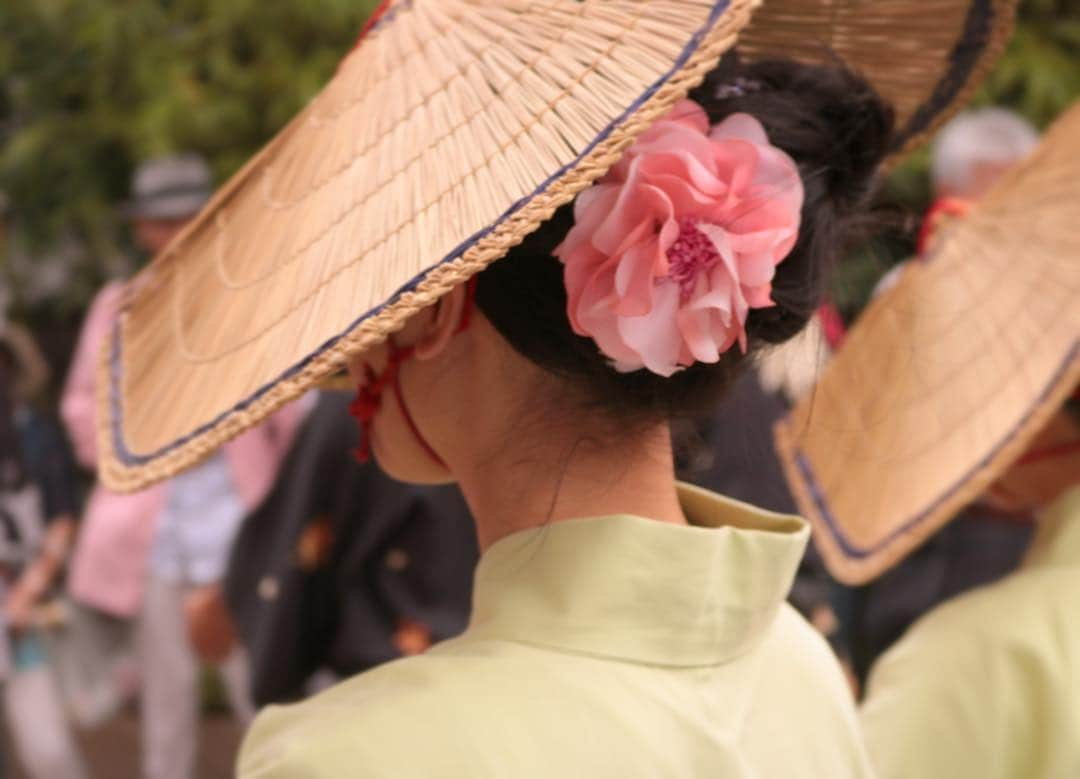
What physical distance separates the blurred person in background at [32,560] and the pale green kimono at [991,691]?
307 centimetres

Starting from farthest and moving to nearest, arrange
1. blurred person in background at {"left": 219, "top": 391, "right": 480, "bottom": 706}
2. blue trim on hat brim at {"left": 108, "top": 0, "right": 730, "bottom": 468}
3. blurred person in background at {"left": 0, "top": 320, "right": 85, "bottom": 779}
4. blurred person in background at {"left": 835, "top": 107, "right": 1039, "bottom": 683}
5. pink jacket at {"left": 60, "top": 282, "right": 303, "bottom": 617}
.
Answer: blurred person in background at {"left": 0, "top": 320, "right": 85, "bottom": 779}
pink jacket at {"left": 60, "top": 282, "right": 303, "bottom": 617}
blurred person in background at {"left": 835, "top": 107, "right": 1039, "bottom": 683}
blurred person in background at {"left": 219, "top": 391, "right": 480, "bottom": 706}
blue trim on hat brim at {"left": 108, "top": 0, "right": 730, "bottom": 468}

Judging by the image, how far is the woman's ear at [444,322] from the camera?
57.1 inches

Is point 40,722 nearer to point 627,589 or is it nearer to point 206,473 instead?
point 206,473

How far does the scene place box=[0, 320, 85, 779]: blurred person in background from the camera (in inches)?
182

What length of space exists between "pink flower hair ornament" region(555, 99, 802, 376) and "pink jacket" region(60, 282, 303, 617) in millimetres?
3017

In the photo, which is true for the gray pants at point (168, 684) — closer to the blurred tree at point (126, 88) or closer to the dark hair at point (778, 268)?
the blurred tree at point (126, 88)

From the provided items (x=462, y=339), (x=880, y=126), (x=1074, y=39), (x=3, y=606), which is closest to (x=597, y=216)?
(x=462, y=339)

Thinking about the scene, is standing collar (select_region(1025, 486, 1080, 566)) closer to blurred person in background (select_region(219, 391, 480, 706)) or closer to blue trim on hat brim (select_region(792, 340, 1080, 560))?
blue trim on hat brim (select_region(792, 340, 1080, 560))

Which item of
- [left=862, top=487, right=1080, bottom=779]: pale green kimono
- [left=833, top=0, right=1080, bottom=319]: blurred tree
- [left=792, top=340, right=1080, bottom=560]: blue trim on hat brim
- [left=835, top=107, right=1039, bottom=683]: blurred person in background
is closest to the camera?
[left=862, top=487, right=1080, bottom=779]: pale green kimono

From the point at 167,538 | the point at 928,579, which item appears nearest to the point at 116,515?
the point at 167,538

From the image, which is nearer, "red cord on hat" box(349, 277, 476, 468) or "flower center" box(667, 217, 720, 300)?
"flower center" box(667, 217, 720, 300)

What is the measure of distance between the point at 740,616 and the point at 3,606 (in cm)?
355

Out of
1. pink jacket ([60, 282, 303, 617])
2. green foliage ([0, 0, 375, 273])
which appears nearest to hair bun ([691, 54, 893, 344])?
pink jacket ([60, 282, 303, 617])

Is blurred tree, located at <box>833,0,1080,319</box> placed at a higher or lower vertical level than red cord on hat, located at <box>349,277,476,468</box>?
lower
